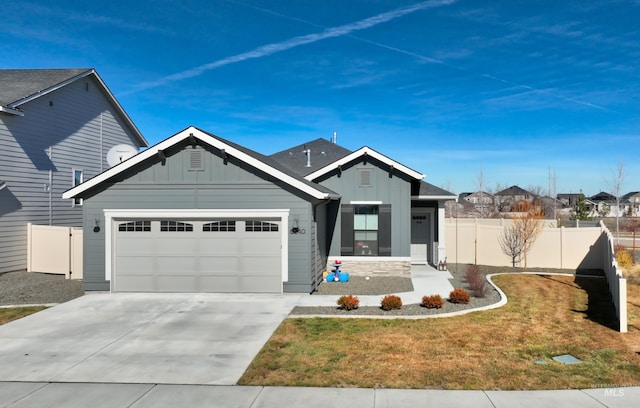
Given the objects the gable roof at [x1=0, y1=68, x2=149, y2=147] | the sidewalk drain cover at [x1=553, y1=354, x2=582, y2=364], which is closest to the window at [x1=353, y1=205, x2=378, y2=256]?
the sidewalk drain cover at [x1=553, y1=354, x2=582, y2=364]

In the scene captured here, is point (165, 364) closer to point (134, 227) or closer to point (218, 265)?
point (218, 265)

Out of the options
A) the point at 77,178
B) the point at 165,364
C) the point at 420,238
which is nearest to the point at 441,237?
the point at 420,238

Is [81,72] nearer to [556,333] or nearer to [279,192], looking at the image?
[279,192]

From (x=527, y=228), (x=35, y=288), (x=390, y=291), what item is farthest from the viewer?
(x=527, y=228)

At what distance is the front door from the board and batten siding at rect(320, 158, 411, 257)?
2.88 m

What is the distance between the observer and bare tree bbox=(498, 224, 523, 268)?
19.3m

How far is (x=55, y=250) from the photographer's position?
56.2 ft

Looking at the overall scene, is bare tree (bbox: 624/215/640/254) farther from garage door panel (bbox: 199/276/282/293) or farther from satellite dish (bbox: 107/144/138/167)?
satellite dish (bbox: 107/144/138/167)

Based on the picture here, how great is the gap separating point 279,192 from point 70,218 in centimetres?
1290

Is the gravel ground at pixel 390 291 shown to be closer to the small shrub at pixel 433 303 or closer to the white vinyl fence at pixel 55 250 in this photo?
the small shrub at pixel 433 303

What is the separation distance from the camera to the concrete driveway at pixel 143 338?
7.22 meters

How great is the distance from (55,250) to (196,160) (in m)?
7.92

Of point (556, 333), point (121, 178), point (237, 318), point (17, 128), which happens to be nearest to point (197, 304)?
point (237, 318)

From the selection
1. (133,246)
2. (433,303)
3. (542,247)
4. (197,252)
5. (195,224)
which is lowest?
(433,303)
